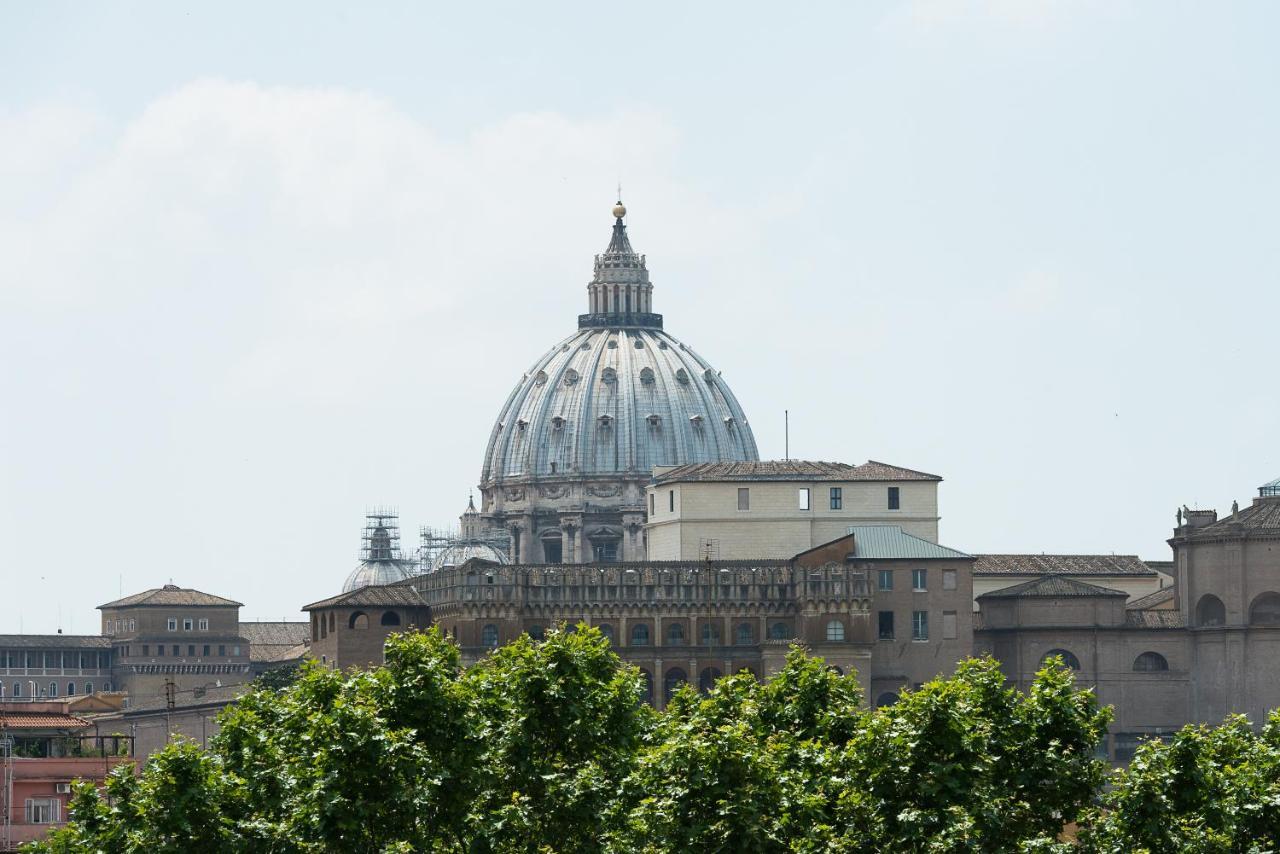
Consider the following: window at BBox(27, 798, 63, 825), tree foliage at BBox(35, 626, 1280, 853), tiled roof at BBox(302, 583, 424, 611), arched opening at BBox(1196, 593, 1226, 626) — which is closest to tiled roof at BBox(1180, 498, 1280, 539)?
arched opening at BBox(1196, 593, 1226, 626)

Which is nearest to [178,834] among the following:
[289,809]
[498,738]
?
[289,809]

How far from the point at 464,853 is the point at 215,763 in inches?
273

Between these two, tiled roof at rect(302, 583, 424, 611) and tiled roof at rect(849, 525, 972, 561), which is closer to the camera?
tiled roof at rect(849, 525, 972, 561)

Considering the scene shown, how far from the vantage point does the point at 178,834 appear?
6406 centimetres

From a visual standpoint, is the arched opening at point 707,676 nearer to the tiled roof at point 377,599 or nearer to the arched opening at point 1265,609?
the tiled roof at point 377,599

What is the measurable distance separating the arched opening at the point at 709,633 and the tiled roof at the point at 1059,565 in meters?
11.9

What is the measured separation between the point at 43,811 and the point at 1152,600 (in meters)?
54.9

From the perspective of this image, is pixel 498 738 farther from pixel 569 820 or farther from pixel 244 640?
pixel 244 640

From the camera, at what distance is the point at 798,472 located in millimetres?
137500

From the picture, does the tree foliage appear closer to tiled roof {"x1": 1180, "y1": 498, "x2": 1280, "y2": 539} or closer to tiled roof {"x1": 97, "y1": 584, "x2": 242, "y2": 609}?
tiled roof {"x1": 1180, "y1": 498, "x2": 1280, "y2": 539}

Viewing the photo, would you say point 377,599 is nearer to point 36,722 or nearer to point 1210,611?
point 36,722

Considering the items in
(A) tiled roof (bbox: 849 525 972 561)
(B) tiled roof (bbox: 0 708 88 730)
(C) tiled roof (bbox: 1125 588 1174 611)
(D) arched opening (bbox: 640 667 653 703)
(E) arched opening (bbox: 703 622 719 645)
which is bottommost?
(B) tiled roof (bbox: 0 708 88 730)

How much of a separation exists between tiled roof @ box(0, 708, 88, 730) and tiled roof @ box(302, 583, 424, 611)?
660 inches

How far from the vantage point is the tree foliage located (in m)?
59.5
